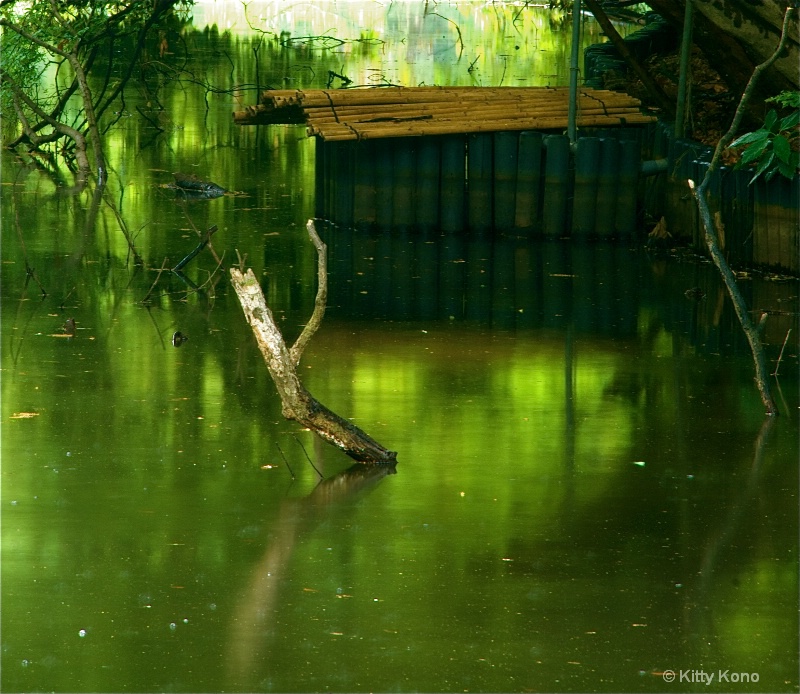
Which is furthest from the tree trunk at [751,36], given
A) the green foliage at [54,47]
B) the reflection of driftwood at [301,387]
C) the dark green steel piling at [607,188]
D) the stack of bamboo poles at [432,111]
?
the reflection of driftwood at [301,387]

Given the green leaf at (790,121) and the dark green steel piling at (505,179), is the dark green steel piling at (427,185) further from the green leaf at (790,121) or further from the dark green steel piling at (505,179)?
the green leaf at (790,121)

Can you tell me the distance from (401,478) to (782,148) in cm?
596

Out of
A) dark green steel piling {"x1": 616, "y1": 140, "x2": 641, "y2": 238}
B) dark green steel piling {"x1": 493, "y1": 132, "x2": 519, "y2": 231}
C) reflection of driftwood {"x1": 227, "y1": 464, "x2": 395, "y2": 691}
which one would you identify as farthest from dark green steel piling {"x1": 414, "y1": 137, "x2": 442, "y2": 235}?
reflection of driftwood {"x1": 227, "y1": 464, "x2": 395, "y2": 691}

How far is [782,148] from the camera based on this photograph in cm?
1168

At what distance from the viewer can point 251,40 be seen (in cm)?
3612

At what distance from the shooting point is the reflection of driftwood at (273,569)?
5102 mm

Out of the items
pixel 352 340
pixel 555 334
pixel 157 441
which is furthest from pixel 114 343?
pixel 555 334

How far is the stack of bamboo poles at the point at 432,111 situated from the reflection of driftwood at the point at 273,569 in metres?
6.95

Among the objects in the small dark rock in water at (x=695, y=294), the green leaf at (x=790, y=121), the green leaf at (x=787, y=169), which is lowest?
the small dark rock in water at (x=695, y=294)

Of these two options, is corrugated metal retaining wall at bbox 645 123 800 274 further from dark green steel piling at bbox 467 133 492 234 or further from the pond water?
dark green steel piling at bbox 467 133 492 234

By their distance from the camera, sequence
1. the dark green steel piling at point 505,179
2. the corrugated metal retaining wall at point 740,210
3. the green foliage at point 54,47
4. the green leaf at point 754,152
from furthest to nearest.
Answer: the green foliage at point 54,47 → the dark green steel piling at point 505,179 → the corrugated metal retaining wall at point 740,210 → the green leaf at point 754,152

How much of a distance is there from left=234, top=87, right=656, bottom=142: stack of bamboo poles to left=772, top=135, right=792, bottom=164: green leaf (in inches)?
121

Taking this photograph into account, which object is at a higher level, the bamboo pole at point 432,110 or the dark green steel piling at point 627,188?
the bamboo pole at point 432,110

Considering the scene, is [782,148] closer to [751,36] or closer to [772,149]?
[772,149]
